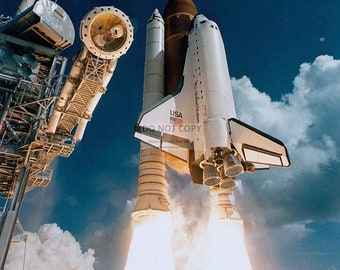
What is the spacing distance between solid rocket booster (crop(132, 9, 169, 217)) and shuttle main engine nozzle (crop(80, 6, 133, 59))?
3533mm

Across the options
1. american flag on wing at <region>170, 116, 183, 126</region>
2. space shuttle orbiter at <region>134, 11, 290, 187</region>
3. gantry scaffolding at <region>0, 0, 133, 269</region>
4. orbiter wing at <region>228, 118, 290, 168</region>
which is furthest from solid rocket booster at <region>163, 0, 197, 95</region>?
orbiter wing at <region>228, 118, 290, 168</region>

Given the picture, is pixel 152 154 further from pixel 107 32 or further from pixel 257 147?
pixel 107 32

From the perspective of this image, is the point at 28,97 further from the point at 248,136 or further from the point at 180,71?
the point at 248,136

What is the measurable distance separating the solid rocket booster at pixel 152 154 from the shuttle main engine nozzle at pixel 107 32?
11.6ft

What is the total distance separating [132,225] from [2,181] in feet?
35.8

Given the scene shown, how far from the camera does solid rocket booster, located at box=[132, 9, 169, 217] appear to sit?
33.1ft

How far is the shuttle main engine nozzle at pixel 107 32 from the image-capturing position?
8906 millimetres

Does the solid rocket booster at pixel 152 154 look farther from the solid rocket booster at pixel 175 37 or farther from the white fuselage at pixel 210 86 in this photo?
the white fuselage at pixel 210 86

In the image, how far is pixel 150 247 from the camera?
930 centimetres

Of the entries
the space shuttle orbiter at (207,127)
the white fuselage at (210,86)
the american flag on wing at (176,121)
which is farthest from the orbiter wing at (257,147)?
the american flag on wing at (176,121)

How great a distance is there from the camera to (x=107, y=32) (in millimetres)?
9625

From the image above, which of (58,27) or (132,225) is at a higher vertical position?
(58,27)

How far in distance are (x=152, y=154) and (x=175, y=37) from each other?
23.9 feet

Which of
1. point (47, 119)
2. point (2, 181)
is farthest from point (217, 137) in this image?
point (2, 181)
